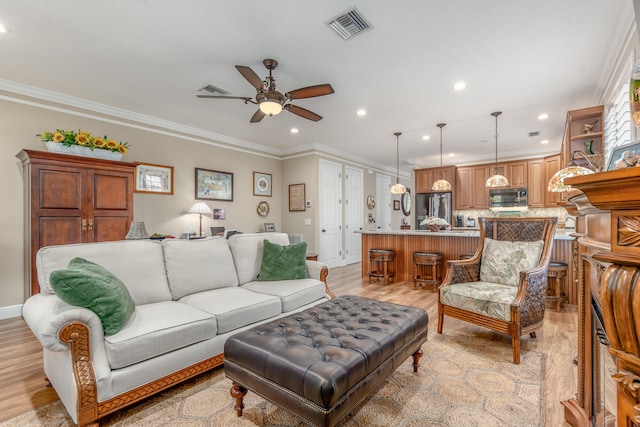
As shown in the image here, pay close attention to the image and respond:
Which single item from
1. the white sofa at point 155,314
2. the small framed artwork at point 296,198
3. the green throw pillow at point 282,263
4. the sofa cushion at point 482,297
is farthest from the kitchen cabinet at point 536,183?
the green throw pillow at point 282,263

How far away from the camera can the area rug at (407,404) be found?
164 centimetres

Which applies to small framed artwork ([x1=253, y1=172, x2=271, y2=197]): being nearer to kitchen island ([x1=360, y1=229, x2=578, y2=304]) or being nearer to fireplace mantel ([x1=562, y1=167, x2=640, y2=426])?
kitchen island ([x1=360, y1=229, x2=578, y2=304])

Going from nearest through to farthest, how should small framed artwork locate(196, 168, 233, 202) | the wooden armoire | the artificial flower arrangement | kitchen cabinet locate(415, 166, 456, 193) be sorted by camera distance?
1. the wooden armoire
2. the artificial flower arrangement
3. small framed artwork locate(196, 168, 233, 202)
4. kitchen cabinet locate(415, 166, 456, 193)

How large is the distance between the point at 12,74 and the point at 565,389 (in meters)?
5.74

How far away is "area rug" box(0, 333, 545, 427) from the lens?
1.64 metres

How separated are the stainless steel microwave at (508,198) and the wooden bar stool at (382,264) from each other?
3250mm

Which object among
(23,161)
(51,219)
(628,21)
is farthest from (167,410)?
(628,21)

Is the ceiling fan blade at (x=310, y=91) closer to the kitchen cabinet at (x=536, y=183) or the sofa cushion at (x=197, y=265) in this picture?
the sofa cushion at (x=197, y=265)

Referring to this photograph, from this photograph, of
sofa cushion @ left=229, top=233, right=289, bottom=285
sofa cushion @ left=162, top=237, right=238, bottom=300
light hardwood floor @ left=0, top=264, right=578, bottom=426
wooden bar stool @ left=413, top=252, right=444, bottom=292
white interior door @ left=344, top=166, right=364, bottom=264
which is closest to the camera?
light hardwood floor @ left=0, top=264, right=578, bottom=426

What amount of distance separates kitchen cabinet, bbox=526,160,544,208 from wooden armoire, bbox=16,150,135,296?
7.47m

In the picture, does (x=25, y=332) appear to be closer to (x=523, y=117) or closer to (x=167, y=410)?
(x=167, y=410)

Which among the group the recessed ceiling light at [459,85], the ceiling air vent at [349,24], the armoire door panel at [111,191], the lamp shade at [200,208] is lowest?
the lamp shade at [200,208]

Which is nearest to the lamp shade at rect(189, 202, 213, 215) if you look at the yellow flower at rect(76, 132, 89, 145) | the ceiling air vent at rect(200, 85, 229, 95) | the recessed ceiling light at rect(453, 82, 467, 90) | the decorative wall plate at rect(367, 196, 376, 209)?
the yellow flower at rect(76, 132, 89, 145)

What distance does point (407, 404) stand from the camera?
1781mm
